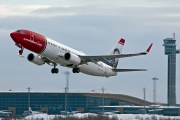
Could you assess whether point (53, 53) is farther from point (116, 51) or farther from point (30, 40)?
point (116, 51)

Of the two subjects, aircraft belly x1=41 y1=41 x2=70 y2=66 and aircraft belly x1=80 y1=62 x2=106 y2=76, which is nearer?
aircraft belly x1=41 y1=41 x2=70 y2=66

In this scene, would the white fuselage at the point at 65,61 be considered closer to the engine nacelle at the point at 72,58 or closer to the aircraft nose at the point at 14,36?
the engine nacelle at the point at 72,58

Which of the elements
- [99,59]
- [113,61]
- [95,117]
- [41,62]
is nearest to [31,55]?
[41,62]

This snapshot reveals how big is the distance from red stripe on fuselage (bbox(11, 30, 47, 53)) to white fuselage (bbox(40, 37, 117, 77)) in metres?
0.82

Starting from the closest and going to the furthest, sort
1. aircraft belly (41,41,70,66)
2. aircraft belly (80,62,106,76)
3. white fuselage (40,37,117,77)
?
aircraft belly (41,41,70,66), white fuselage (40,37,117,77), aircraft belly (80,62,106,76)

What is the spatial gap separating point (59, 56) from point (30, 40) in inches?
178

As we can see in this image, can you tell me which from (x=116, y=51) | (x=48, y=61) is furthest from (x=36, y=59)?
(x=116, y=51)

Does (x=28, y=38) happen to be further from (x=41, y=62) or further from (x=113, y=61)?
(x=113, y=61)

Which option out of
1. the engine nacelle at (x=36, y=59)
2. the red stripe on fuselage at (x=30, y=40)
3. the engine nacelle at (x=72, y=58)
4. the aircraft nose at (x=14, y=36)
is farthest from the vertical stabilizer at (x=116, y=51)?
the aircraft nose at (x=14, y=36)

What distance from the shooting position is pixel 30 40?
95688mm

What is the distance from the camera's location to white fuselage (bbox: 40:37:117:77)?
97.1 meters

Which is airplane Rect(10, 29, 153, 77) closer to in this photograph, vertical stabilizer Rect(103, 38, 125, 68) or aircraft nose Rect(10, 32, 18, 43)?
aircraft nose Rect(10, 32, 18, 43)

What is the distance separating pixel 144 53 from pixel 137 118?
71.8 metres

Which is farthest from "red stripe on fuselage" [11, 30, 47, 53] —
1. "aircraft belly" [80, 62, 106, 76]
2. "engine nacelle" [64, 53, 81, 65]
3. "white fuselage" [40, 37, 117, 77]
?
"aircraft belly" [80, 62, 106, 76]
